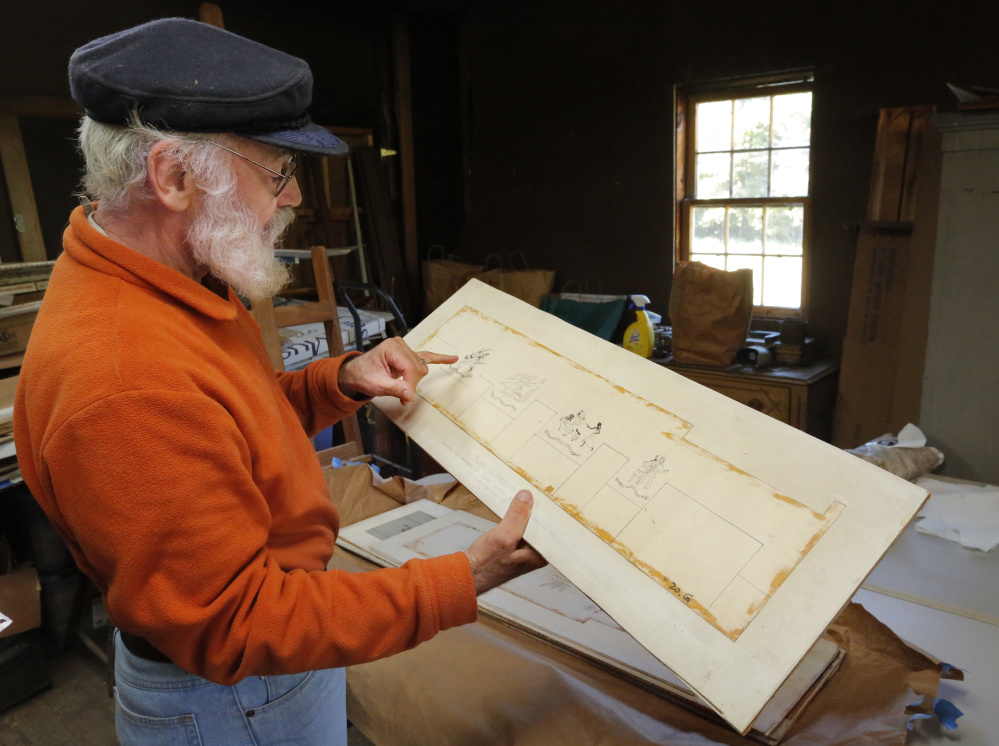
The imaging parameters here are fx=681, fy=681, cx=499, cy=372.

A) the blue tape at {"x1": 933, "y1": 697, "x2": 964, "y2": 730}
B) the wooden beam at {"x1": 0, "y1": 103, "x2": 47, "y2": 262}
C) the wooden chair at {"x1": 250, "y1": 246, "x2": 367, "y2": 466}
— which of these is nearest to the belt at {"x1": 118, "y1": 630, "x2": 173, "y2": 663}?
the blue tape at {"x1": 933, "y1": 697, "x2": 964, "y2": 730}

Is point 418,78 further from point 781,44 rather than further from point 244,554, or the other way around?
point 244,554

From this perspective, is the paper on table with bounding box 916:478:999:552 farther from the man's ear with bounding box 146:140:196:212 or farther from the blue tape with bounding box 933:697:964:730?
the man's ear with bounding box 146:140:196:212

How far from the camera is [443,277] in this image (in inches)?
202

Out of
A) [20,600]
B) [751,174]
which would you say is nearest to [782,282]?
[751,174]

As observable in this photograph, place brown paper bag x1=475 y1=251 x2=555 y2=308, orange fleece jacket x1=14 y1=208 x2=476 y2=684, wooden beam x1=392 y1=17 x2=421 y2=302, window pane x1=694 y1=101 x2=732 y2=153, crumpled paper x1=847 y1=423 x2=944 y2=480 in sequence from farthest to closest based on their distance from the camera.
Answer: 1. wooden beam x1=392 y1=17 x2=421 y2=302
2. brown paper bag x1=475 y1=251 x2=555 y2=308
3. window pane x1=694 y1=101 x2=732 y2=153
4. crumpled paper x1=847 y1=423 x2=944 y2=480
5. orange fleece jacket x1=14 y1=208 x2=476 y2=684

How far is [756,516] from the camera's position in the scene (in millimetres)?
869

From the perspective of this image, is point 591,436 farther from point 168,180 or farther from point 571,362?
point 168,180

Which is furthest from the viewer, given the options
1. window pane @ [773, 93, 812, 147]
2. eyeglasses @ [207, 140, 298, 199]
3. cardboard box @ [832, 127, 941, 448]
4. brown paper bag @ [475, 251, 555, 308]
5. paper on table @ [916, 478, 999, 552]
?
brown paper bag @ [475, 251, 555, 308]

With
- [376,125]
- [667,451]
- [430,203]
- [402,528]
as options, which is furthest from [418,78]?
[667,451]

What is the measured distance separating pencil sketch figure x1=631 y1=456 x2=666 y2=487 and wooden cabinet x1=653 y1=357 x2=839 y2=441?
2448 millimetres

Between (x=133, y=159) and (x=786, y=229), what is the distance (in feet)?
12.6

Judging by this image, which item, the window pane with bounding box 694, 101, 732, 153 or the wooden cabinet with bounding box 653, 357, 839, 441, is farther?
the window pane with bounding box 694, 101, 732, 153

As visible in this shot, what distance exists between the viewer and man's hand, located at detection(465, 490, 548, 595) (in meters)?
0.90

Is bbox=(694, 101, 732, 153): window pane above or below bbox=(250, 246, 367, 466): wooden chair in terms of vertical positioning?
above
